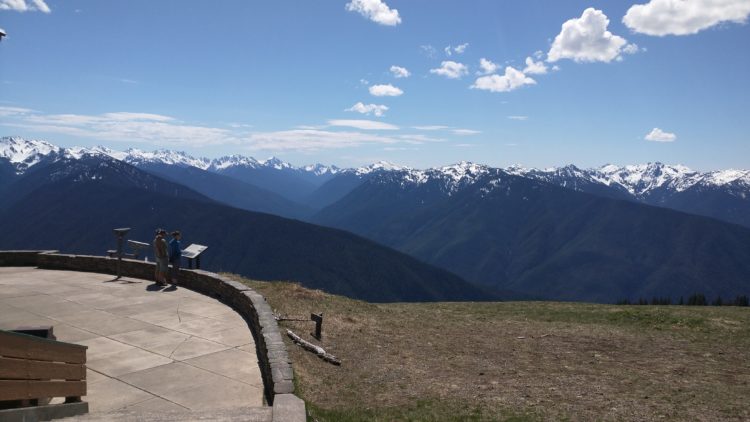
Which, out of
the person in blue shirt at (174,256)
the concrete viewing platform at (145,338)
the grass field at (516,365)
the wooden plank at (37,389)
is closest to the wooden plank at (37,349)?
the wooden plank at (37,389)

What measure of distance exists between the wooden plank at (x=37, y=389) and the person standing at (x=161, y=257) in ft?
41.2

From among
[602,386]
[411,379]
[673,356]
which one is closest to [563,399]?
[602,386]

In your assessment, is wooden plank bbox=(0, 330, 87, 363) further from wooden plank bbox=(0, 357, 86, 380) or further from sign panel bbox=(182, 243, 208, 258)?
sign panel bbox=(182, 243, 208, 258)

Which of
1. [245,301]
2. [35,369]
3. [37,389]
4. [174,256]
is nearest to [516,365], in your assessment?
[245,301]

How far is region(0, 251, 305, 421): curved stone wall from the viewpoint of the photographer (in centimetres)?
945

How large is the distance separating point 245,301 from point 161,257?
6074mm

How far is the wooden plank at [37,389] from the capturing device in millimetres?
6199

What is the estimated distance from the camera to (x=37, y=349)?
666 cm

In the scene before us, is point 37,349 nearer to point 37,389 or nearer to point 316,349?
point 37,389

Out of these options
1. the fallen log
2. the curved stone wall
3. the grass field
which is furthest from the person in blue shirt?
the fallen log

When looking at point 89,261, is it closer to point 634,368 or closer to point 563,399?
point 563,399

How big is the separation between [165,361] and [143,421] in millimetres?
4777

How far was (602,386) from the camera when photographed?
13.8 m

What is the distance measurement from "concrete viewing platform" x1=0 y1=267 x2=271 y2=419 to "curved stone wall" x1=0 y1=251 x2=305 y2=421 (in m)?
0.34
